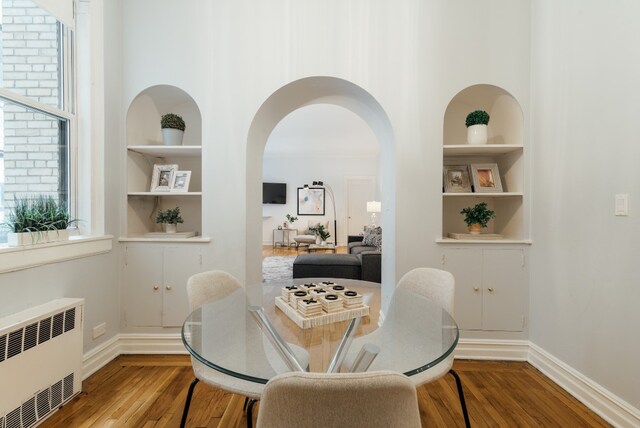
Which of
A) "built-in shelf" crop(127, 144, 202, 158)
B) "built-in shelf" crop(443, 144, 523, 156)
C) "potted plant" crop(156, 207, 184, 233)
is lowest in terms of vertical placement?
"potted plant" crop(156, 207, 184, 233)

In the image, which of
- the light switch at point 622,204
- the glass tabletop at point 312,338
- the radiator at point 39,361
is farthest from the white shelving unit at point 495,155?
the radiator at point 39,361

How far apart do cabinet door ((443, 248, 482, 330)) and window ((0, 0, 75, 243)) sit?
2.95 metres

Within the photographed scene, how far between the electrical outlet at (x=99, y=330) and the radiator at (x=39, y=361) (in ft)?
1.29

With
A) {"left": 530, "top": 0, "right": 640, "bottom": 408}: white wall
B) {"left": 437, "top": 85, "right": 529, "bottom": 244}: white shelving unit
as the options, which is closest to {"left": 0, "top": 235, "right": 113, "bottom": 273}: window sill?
{"left": 437, "top": 85, "right": 529, "bottom": 244}: white shelving unit

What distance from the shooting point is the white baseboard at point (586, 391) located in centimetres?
163

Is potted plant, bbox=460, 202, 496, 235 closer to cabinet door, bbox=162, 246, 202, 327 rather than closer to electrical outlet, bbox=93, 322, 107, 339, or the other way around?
cabinet door, bbox=162, 246, 202, 327

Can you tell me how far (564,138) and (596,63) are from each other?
1.54 feet

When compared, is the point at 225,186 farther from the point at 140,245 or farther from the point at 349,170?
the point at 349,170

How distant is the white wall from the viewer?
1.65 m

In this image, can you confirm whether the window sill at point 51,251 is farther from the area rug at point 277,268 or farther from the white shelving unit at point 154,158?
the area rug at point 277,268

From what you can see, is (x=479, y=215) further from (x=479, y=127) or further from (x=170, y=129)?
(x=170, y=129)

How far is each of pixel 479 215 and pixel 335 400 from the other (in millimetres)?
2387

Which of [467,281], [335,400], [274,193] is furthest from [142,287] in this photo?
[274,193]

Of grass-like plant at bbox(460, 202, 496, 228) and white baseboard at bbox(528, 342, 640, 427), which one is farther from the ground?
grass-like plant at bbox(460, 202, 496, 228)
